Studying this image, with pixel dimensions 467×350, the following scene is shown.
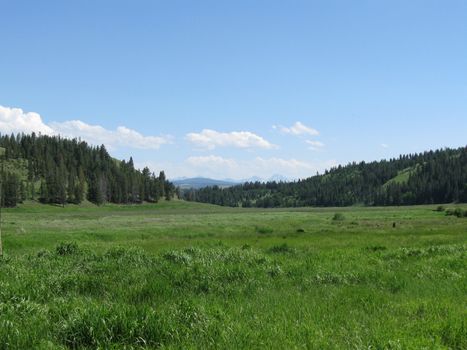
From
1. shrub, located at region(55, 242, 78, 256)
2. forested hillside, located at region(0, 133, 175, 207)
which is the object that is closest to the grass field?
shrub, located at region(55, 242, 78, 256)

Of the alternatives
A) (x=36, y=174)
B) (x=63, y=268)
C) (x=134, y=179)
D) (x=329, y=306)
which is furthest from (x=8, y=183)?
(x=329, y=306)

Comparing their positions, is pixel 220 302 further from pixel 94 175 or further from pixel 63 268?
pixel 94 175

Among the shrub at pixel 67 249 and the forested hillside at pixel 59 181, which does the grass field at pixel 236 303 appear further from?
the forested hillside at pixel 59 181

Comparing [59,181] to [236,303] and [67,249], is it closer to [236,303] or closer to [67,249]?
[67,249]

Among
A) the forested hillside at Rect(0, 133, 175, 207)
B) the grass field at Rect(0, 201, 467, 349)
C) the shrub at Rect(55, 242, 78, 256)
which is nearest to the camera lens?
the grass field at Rect(0, 201, 467, 349)

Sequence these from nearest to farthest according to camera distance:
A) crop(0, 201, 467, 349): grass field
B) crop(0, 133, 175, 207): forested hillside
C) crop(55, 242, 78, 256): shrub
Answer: crop(0, 201, 467, 349): grass field → crop(55, 242, 78, 256): shrub → crop(0, 133, 175, 207): forested hillside

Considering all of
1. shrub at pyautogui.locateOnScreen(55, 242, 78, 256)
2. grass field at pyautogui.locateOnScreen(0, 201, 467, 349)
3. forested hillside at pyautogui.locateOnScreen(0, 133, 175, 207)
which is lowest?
shrub at pyautogui.locateOnScreen(55, 242, 78, 256)

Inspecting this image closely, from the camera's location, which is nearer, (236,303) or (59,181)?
(236,303)

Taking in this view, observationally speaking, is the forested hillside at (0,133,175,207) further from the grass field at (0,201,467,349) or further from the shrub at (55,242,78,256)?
the grass field at (0,201,467,349)

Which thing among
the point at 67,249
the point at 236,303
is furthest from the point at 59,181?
the point at 236,303

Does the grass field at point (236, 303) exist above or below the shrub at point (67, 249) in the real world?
above

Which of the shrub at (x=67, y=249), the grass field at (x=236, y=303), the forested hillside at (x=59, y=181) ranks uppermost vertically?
the forested hillside at (x=59, y=181)

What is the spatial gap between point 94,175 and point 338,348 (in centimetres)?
19399

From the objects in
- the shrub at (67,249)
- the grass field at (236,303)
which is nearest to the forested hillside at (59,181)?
the shrub at (67,249)
